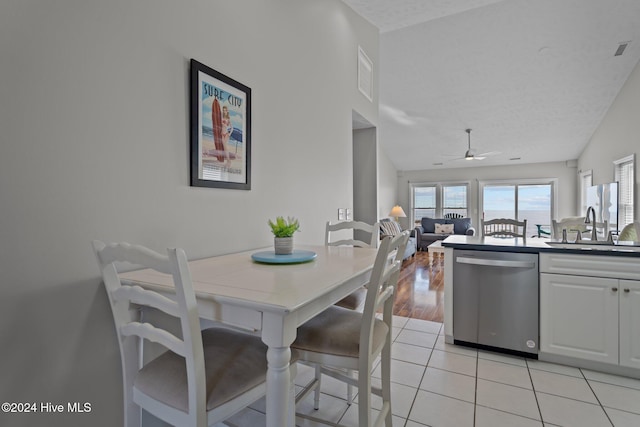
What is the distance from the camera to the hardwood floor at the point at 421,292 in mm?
3434

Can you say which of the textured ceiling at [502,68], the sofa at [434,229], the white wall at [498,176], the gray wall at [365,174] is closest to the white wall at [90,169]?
the gray wall at [365,174]

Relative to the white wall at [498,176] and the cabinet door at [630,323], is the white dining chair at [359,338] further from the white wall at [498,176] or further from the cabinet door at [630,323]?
the white wall at [498,176]

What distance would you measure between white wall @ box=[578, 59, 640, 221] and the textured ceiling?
0.18 m

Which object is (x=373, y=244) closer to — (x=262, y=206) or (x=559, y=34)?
(x=262, y=206)

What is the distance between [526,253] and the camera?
2371 millimetres

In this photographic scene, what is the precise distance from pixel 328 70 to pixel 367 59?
41.8 inches

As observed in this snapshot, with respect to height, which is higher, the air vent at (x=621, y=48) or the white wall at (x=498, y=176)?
the air vent at (x=621, y=48)

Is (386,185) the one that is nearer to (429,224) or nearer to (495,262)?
(429,224)

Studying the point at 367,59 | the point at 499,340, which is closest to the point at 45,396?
the point at 499,340

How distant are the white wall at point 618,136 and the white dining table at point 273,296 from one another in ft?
17.9

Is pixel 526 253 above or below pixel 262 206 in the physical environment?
below

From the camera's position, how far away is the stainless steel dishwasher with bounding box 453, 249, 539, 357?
236cm

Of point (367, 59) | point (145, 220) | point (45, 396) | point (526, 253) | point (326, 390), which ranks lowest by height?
point (326, 390)

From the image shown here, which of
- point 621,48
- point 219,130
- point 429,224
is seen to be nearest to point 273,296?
point 219,130
